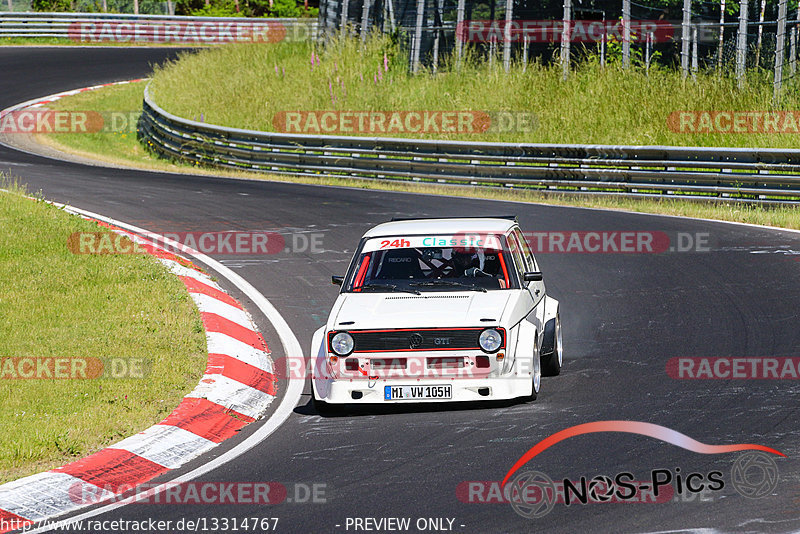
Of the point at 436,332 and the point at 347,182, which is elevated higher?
the point at 436,332

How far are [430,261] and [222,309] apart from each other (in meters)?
3.49

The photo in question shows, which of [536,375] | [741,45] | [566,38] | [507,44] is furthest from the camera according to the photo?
[507,44]

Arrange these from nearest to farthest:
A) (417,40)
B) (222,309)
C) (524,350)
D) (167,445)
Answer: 1. (167,445)
2. (524,350)
3. (222,309)
4. (417,40)

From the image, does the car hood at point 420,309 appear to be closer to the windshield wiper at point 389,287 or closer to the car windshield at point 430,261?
the windshield wiper at point 389,287

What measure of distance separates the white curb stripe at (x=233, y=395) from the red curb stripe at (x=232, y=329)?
1275 millimetres

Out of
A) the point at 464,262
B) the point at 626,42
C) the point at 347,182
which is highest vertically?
the point at 626,42

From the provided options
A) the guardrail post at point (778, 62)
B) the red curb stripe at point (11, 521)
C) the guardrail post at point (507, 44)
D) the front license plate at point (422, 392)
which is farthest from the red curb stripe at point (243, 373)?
the guardrail post at point (507, 44)

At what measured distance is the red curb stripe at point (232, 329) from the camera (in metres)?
11.1

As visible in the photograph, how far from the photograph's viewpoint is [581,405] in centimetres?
846

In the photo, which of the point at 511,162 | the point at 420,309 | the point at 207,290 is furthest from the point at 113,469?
the point at 511,162

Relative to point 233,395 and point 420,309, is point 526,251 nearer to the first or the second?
point 420,309

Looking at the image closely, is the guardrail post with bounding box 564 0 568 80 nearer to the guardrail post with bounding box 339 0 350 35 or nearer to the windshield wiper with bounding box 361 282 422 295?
the guardrail post with bounding box 339 0 350 35

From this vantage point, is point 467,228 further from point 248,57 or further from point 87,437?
point 248,57

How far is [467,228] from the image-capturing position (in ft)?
32.6
